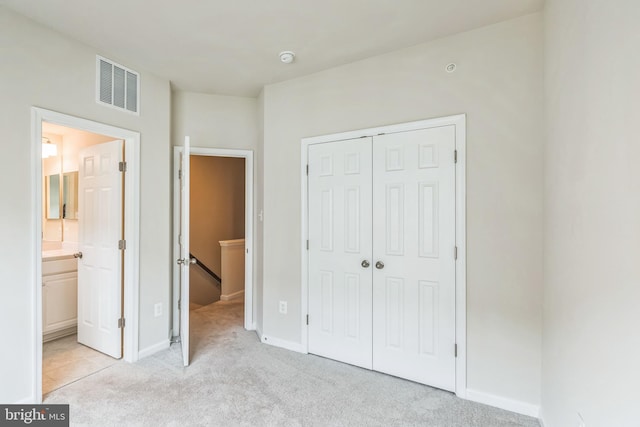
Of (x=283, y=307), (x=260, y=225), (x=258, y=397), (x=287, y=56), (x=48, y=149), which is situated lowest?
(x=258, y=397)

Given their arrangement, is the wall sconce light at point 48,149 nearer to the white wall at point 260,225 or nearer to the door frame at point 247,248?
the door frame at point 247,248

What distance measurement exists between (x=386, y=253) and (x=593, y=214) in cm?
147

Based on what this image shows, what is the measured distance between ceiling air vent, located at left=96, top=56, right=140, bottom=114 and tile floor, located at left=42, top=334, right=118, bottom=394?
2.28 m

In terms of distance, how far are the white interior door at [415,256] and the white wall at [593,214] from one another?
642 mm

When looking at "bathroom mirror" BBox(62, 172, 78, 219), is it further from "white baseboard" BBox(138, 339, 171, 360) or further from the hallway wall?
"white baseboard" BBox(138, 339, 171, 360)

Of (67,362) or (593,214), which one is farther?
(67,362)

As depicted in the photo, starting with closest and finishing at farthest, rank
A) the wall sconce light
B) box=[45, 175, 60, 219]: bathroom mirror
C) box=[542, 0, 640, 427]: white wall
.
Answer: box=[542, 0, 640, 427]: white wall, the wall sconce light, box=[45, 175, 60, 219]: bathroom mirror

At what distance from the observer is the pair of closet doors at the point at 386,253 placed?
2318mm

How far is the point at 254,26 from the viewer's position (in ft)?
7.19

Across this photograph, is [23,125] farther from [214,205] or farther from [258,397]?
[214,205]

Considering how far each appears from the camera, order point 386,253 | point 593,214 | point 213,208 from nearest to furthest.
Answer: point 593,214 < point 386,253 < point 213,208

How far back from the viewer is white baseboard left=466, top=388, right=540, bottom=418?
2021 millimetres

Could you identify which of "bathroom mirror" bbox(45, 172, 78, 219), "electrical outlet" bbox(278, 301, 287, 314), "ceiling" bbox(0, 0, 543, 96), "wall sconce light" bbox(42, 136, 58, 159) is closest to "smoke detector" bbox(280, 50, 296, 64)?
"ceiling" bbox(0, 0, 543, 96)

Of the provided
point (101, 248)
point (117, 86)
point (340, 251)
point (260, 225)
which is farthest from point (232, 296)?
point (117, 86)
